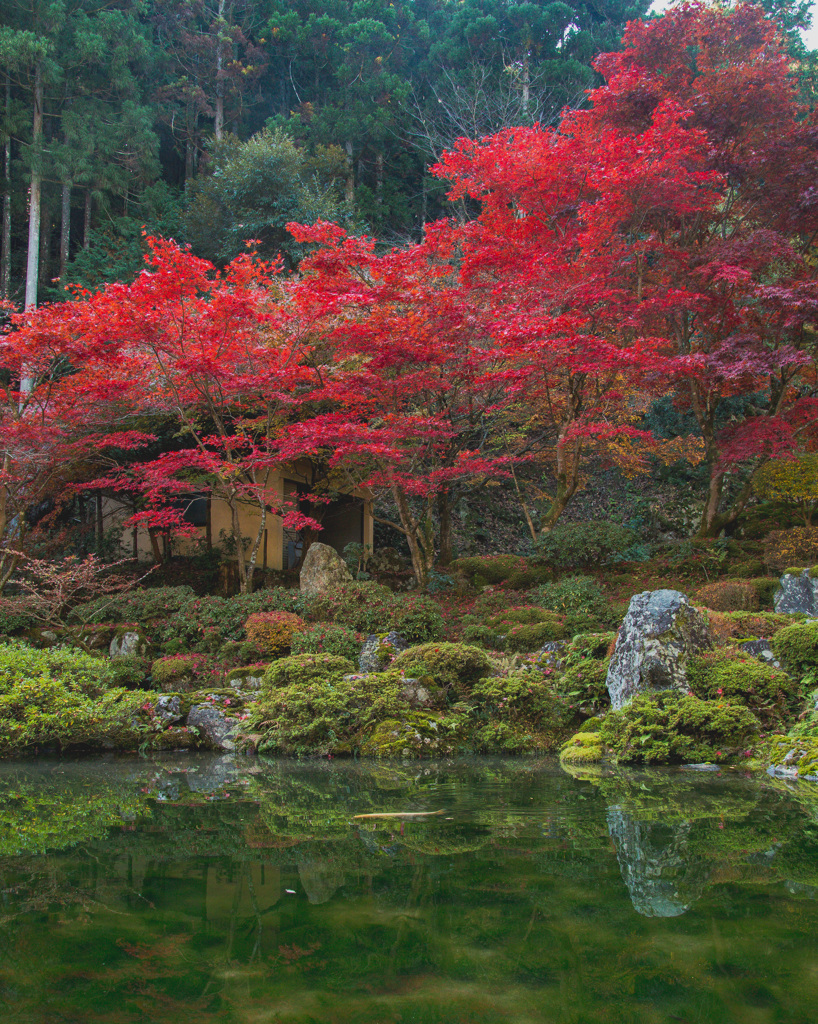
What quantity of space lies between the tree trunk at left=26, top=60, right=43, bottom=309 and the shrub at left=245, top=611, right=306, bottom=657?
11310 millimetres

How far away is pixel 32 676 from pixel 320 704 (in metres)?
2.52

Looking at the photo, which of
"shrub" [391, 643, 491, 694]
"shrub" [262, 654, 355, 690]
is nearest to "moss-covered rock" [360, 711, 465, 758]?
"shrub" [391, 643, 491, 694]

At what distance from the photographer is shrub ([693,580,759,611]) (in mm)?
8352

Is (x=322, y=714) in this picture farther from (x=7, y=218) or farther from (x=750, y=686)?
(x=7, y=218)

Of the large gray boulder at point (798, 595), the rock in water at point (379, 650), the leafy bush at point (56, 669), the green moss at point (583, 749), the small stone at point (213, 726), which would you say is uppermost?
the large gray boulder at point (798, 595)

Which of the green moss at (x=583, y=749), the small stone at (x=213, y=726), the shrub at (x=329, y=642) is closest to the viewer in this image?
the green moss at (x=583, y=749)

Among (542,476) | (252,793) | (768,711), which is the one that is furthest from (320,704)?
(542,476)

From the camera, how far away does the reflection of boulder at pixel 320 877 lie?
245 centimetres

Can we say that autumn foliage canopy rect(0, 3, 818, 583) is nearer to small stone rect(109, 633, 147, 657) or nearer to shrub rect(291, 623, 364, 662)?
small stone rect(109, 633, 147, 657)

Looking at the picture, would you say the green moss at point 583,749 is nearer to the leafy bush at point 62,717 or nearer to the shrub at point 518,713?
the shrub at point 518,713

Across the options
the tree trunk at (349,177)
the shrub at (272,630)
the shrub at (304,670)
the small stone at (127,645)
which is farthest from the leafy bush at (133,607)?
the tree trunk at (349,177)

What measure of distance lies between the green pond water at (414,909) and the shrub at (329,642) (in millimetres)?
3608

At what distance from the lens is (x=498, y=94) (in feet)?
64.8

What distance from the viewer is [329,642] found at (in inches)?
307
